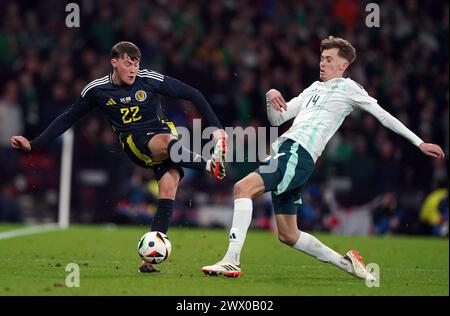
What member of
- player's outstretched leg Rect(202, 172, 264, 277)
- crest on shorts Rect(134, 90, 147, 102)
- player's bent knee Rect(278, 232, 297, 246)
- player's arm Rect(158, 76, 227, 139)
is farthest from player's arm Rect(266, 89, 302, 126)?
crest on shorts Rect(134, 90, 147, 102)

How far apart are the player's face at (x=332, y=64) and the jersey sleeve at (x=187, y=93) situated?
1.08m

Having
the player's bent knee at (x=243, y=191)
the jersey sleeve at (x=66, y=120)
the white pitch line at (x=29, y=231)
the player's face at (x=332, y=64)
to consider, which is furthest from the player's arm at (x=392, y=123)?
the white pitch line at (x=29, y=231)

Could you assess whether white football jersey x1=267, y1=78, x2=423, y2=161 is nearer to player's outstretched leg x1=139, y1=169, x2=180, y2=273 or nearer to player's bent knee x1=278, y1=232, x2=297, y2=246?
player's bent knee x1=278, y1=232, x2=297, y2=246

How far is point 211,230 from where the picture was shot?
16.7 metres

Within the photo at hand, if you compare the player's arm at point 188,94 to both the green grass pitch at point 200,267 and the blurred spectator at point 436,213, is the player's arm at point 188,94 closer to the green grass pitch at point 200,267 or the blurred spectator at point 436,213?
the green grass pitch at point 200,267

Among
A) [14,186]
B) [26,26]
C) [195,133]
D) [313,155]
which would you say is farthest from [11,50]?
[313,155]

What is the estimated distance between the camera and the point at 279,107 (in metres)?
8.64

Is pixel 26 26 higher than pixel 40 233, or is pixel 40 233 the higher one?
pixel 26 26

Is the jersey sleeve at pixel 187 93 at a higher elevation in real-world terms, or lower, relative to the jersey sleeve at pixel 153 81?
lower

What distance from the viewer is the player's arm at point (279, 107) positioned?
862 cm

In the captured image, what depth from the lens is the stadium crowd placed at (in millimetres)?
17109

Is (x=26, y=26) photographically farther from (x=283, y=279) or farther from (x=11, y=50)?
(x=283, y=279)

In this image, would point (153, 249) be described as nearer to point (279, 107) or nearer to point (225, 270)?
point (225, 270)
